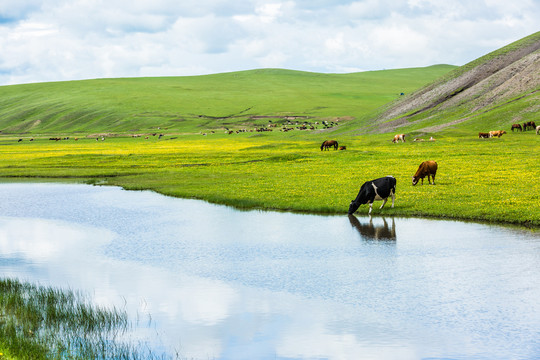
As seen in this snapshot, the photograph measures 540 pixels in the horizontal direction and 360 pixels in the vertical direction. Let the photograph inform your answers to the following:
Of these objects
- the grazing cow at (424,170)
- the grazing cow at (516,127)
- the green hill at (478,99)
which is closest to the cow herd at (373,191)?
the grazing cow at (424,170)

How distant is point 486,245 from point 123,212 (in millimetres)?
22766

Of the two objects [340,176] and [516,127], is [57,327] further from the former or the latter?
[516,127]

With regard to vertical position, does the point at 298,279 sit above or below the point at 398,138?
below

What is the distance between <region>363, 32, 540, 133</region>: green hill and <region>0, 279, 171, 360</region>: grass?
298 feet

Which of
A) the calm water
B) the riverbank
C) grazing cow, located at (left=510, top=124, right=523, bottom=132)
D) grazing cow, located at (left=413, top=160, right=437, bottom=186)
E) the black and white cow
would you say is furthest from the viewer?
grazing cow, located at (left=510, top=124, right=523, bottom=132)

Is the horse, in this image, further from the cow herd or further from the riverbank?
the cow herd

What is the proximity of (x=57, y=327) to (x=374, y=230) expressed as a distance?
55.4 ft

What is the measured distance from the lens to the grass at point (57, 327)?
47.8 ft

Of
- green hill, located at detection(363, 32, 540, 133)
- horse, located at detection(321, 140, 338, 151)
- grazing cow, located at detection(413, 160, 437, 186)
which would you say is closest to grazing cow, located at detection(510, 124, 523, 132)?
green hill, located at detection(363, 32, 540, 133)

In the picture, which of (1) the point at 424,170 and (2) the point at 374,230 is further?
(1) the point at 424,170

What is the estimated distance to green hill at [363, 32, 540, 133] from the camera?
4203 inches

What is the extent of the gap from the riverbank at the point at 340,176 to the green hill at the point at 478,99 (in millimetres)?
18333

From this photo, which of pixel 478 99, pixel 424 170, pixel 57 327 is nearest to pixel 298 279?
pixel 57 327

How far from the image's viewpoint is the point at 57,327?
55.3 ft
